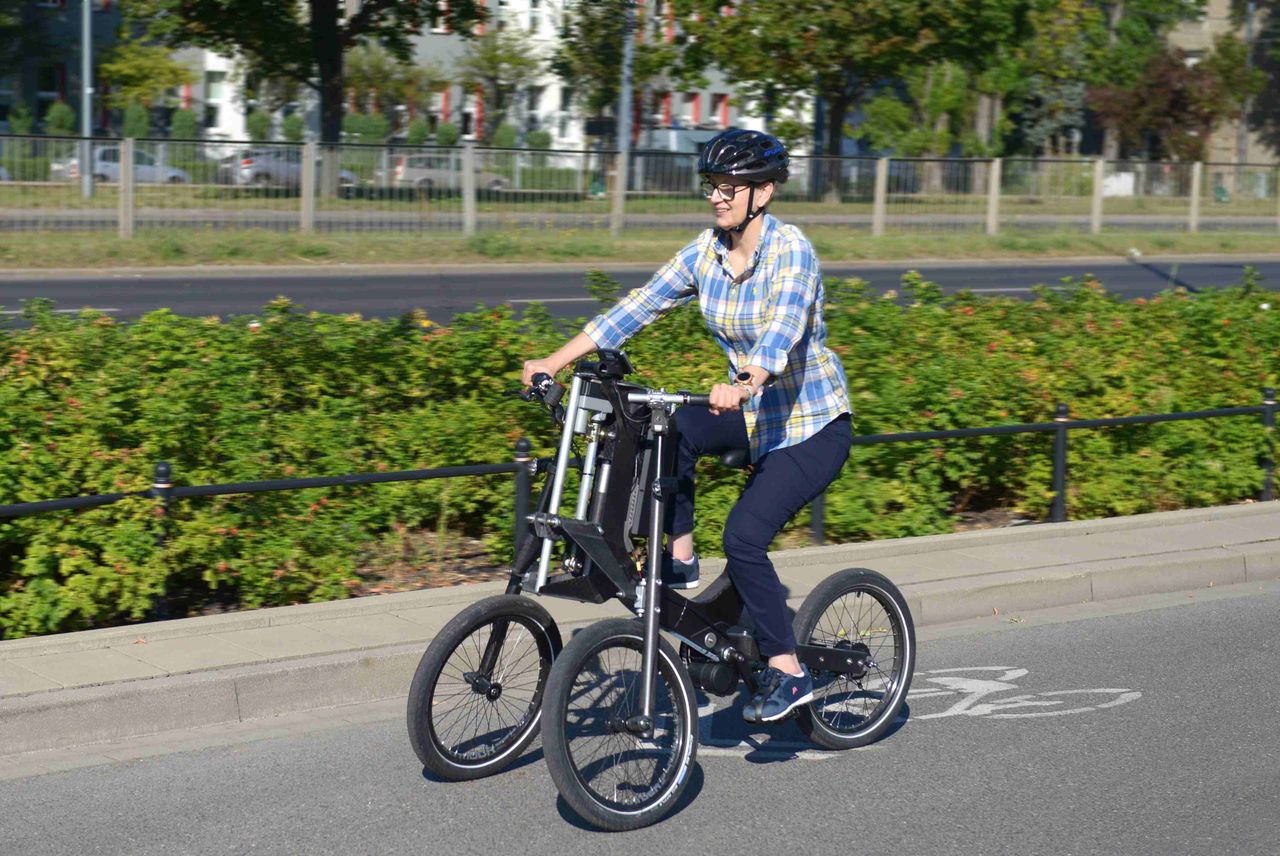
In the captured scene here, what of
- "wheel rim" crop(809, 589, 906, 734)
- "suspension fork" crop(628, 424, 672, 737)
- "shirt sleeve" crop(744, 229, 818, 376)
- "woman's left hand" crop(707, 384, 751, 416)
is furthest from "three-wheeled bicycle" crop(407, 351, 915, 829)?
"wheel rim" crop(809, 589, 906, 734)

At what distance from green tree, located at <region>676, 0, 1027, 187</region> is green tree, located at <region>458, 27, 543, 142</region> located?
72.7 feet

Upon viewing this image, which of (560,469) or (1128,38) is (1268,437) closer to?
(560,469)

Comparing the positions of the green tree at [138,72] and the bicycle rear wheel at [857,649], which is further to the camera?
the green tree at [138,72]

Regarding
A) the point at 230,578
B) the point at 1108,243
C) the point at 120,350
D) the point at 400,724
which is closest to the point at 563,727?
the point at 400,724

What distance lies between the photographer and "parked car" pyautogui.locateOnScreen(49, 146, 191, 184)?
25141 millimetres

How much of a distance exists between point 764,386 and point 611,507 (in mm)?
607

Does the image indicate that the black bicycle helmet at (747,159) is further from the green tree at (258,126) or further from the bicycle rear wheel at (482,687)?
the green tree at (258,126)

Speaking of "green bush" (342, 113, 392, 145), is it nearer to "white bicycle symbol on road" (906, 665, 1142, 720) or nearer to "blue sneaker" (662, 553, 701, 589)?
"white bicycle symbol on road" (906, 665, 1142, 720)

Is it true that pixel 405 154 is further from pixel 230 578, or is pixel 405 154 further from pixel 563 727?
pixel 563 727

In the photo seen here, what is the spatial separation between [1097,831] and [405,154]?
24.3 meters

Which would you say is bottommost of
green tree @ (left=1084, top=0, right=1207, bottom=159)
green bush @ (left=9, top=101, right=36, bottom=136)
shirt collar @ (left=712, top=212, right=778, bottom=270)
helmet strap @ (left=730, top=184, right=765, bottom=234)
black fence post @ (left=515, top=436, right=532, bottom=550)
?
black fence post @ (left=515, top=436, right=532, bottom=550)

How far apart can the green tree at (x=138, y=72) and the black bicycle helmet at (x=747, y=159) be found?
51.7 metres

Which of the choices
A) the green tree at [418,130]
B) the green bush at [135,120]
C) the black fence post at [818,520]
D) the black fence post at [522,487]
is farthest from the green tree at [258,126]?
the black fence post at [522,487]

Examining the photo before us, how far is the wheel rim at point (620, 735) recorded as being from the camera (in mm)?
4742
